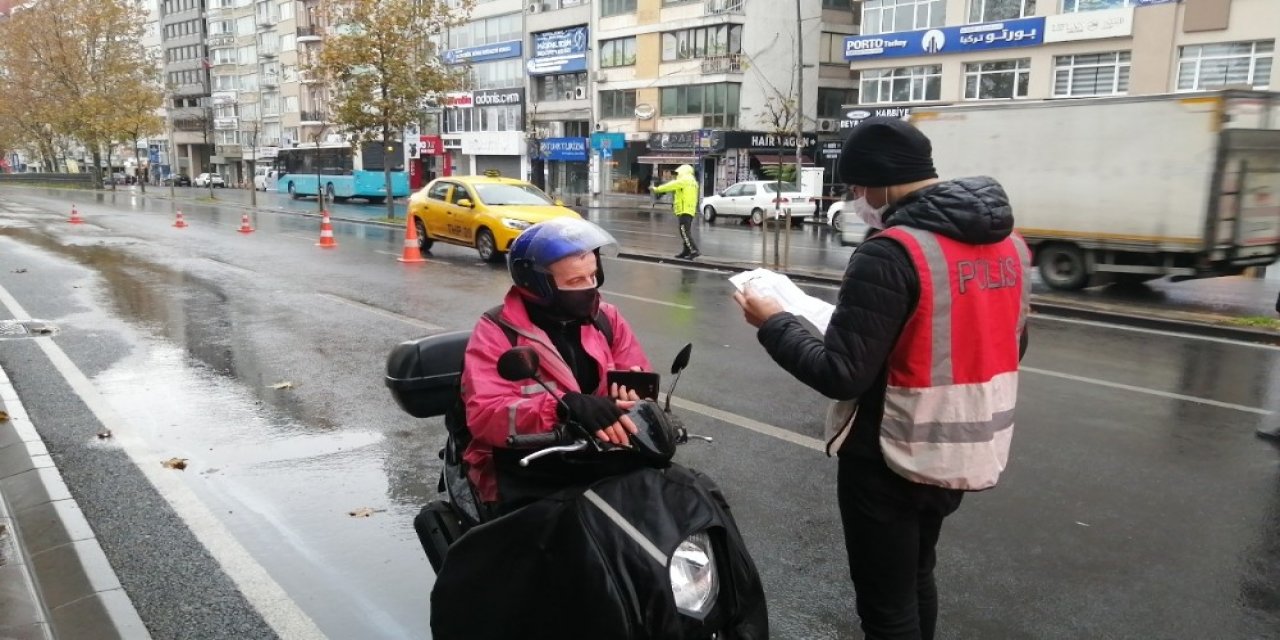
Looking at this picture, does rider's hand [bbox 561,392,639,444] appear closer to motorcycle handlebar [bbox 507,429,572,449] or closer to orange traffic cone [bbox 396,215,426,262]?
motorcycle handlebar [bbox 507,429,572,449]

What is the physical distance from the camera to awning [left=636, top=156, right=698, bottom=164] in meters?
46.4

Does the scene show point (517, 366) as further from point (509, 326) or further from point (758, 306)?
point (758, 306)

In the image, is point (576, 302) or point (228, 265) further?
point (228, 265)

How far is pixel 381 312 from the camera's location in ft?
35.9

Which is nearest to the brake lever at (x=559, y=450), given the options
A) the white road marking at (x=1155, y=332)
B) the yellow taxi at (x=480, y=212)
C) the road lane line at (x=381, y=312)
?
the road lane line at (x=381, y=312)

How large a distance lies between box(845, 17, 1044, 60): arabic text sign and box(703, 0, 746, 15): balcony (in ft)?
24.1

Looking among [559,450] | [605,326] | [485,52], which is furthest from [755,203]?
[485,52]

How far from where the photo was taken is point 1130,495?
16.3ft

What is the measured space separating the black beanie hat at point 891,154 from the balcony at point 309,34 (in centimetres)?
8035

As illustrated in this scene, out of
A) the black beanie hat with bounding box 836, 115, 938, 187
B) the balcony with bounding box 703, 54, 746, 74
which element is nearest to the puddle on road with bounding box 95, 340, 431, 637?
the black beanie hat with bounding box 836, 115, 938, 187

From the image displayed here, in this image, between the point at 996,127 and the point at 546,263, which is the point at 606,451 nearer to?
the point at 546,263

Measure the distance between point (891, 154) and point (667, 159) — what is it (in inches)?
1811

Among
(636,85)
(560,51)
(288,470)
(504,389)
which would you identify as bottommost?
(288,470)

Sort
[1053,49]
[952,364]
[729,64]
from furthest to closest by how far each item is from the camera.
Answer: [729,64] < [1053,49] < [952,364]
